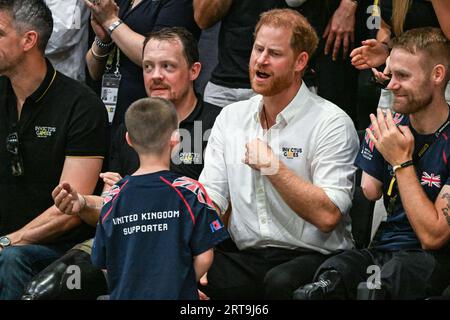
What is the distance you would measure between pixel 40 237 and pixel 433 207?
6.38 feet

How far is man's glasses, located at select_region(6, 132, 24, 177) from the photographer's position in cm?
478

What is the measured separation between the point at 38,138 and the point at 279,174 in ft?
4.40

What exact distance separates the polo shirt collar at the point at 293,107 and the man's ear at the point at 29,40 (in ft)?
4.06

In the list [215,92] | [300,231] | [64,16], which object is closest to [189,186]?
[300,231]

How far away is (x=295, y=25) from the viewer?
181 inches

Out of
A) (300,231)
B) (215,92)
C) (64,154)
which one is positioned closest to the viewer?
(300,231)

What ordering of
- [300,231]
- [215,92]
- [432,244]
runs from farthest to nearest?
[215,92] < [300,231] < [432,244]

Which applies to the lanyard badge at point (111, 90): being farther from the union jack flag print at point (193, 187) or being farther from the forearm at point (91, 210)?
the union jack flag print at point (193, 187)

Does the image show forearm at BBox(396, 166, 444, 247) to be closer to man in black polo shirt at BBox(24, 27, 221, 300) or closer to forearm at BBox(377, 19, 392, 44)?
forearm at BBox(377, 19, 392, 44)

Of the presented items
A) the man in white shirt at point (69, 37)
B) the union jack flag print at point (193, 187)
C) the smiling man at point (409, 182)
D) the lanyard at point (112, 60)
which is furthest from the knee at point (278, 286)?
the man in white shirt at point (69, 37)

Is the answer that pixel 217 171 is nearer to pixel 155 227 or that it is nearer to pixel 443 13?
pixel 155 227

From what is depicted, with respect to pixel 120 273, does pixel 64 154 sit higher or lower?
higher
